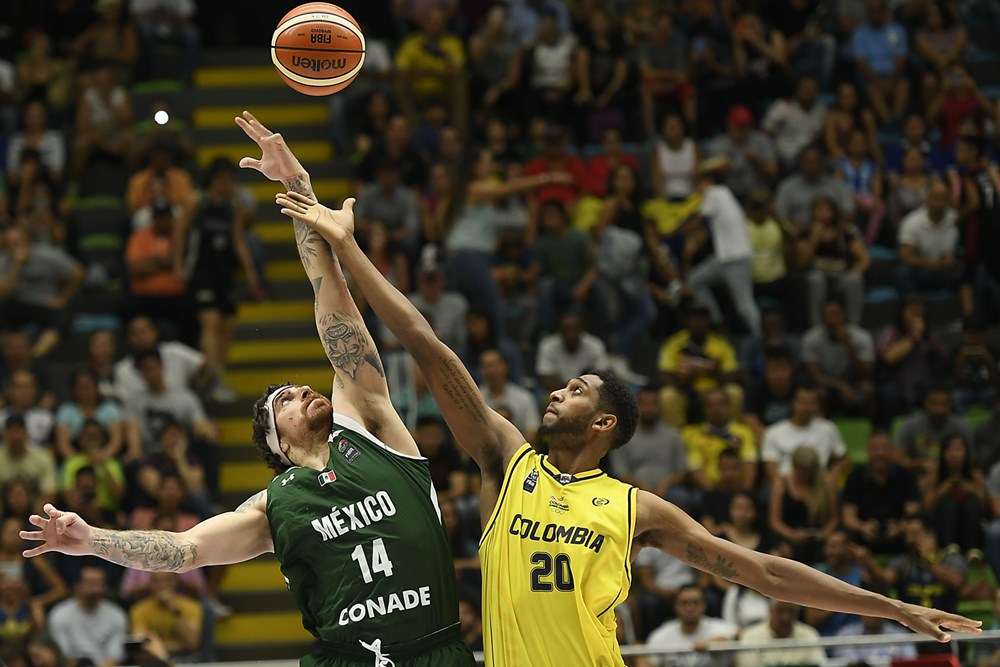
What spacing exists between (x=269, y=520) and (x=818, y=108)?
483 inches

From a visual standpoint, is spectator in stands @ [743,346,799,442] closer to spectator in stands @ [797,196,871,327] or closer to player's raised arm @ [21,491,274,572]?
spectator in stands @ [797,196,871,327]

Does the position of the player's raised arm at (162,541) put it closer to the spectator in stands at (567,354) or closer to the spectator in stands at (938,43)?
the spectator in stands at (567,354)

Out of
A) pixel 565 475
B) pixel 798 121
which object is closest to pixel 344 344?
pixel 565 475

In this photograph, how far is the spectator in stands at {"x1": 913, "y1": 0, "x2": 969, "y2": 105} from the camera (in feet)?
58.7

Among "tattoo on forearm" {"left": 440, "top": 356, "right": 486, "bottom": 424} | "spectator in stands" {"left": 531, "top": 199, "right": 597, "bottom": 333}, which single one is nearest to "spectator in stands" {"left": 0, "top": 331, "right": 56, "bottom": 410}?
"spectator in stands" {"left": 531, "top": 199, "right": 597, "bottom": 333}

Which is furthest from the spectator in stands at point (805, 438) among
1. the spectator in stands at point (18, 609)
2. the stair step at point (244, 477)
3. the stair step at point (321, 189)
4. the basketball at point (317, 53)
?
the basketball at point (317, 53)

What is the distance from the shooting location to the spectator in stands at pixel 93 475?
43.0 feet

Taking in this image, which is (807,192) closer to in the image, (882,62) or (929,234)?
(929,234)

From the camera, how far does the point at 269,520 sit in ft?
21.9

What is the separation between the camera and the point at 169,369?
14.8m

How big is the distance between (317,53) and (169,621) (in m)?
6.10

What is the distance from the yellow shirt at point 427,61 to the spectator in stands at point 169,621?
24.3 ft

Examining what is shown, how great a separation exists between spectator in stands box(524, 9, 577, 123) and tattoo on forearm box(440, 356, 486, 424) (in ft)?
36.5

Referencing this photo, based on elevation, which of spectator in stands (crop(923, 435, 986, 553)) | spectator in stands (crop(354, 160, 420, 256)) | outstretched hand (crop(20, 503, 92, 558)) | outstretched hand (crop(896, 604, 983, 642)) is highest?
spectator in stands (crop(354, 160, 420, 256))
